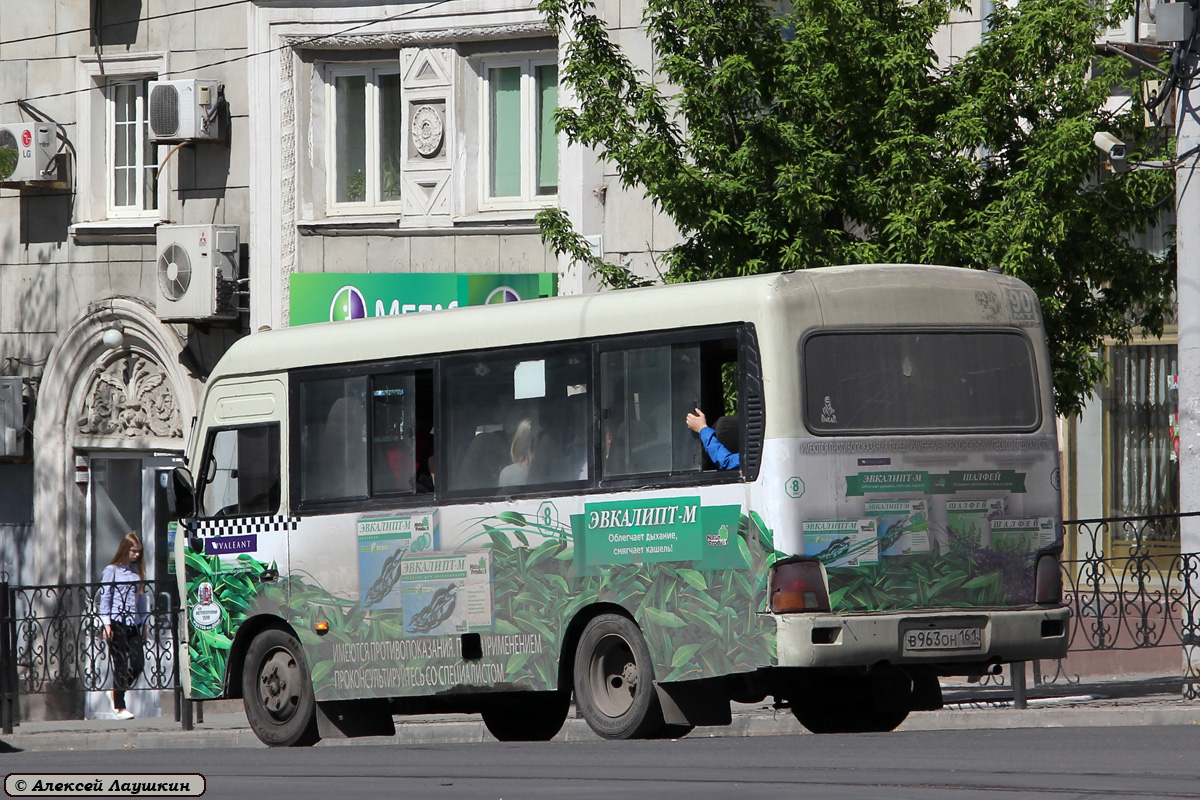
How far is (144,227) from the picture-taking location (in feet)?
71.2

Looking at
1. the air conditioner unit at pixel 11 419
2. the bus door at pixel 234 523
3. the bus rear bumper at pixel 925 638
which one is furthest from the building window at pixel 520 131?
the bus rear bumper at pixel 925 638

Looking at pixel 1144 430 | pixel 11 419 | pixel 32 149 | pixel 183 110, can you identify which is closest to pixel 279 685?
pixel 1144 430

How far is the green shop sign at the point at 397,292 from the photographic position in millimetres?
19797

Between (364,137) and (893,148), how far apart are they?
833cm

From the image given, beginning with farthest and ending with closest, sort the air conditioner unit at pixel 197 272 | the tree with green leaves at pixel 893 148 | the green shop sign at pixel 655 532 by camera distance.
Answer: the air conditioner unit at pixel 197 272 < the tree with green leaves at pixel 893 148 < the green shop sign at pixel 655 532

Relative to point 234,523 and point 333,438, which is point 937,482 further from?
point 234,523

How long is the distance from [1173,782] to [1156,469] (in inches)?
399

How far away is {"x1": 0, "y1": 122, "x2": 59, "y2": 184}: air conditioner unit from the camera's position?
22.0 meters

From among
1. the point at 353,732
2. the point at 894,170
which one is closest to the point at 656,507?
the point at 353,732

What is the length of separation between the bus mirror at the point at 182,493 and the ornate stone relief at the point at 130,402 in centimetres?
815

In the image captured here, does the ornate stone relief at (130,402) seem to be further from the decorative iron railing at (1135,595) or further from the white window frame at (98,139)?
the decorative iron railing at (1135,595)

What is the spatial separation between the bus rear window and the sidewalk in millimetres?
2889

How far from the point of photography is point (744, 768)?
365 inches

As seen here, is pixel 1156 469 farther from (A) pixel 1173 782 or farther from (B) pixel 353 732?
(A) pixel 1173 782
